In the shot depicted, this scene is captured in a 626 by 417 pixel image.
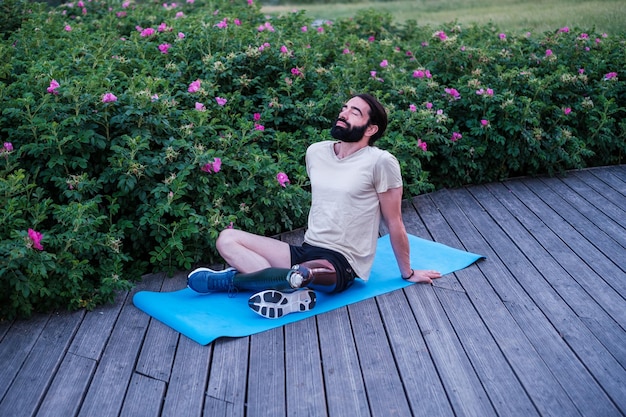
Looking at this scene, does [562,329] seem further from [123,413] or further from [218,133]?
[218,133]

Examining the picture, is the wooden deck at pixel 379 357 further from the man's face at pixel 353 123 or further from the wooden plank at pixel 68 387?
the man's face at pixel 353 123

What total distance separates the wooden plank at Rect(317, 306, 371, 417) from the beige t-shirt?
0.36 metres

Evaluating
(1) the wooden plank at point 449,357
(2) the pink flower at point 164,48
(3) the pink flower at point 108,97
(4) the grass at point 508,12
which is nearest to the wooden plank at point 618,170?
(4) the grass at point 508,12

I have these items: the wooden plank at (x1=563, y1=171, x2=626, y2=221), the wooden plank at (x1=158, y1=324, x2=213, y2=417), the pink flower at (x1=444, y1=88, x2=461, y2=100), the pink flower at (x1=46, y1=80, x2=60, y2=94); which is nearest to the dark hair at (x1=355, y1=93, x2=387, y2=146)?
the wooden plank at (x1=158, y1=324, x2=213, y2=417)

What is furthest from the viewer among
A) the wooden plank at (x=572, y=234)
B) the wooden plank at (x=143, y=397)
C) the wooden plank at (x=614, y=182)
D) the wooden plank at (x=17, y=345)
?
the wooden plank at (x=614, y=182)

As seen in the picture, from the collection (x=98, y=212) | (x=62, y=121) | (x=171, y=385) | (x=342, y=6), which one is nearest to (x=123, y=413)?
(x=171, y=385)

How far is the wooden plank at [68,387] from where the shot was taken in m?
2.97

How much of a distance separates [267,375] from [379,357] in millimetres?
526

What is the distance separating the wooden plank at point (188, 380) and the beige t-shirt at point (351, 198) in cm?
93

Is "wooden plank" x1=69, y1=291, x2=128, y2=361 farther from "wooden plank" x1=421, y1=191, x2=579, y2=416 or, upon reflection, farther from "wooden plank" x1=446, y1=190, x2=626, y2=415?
"wooden plank" x1=446, y1=190, x2=626, y2=415

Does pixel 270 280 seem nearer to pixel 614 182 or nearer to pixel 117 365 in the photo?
pixel 117 365

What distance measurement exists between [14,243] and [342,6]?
10788 millimetres

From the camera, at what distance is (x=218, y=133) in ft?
17.3

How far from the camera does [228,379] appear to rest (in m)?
3.20
